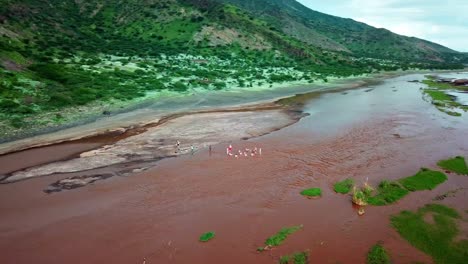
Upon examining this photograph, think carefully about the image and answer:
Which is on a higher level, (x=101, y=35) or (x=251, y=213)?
(x=101, y=35)

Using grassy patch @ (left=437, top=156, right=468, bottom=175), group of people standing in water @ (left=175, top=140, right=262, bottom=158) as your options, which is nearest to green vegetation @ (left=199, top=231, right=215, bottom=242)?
group of people standing in water @ (left=175, top=140, right=262, bottom=158)

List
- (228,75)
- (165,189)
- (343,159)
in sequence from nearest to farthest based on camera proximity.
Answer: (165,189)
(343,159)
(228,75)

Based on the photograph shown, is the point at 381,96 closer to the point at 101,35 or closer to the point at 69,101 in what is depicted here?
the point at 69,101

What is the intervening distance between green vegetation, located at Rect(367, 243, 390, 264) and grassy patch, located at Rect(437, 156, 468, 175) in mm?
14407

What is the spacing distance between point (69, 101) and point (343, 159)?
3375 cm

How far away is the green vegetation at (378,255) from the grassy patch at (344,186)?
6.59 meters

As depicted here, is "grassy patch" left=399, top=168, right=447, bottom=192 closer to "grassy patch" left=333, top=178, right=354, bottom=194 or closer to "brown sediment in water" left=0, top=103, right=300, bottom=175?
"grassy patch" left=333, top=178, right=354, bottom=194

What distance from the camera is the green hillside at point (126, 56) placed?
156 feet

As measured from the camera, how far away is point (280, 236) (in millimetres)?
19344

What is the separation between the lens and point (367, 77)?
10581 cm

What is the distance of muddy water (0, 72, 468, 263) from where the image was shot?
18.5m

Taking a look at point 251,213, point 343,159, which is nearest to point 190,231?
point 251,213

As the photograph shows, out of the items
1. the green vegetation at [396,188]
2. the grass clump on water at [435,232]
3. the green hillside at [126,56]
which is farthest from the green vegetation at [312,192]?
the green hillside at [126,56]

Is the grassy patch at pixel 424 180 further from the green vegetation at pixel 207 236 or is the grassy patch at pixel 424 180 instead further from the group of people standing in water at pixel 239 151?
the green vegetation at pixel 207 236
